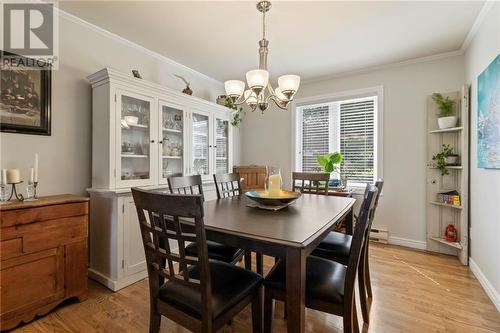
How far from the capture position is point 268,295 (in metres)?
1.36

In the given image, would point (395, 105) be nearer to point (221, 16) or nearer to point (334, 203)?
point (334, 203)

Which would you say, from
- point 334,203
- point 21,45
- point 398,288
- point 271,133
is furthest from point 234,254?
point 271,133

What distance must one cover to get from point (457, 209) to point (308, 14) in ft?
9.23

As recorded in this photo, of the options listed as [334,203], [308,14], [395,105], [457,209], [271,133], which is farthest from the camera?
[271,133]

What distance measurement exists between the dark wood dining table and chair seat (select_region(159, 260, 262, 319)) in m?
0.23

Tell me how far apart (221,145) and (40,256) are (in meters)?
2.47

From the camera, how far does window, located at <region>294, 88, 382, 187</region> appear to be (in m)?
3.54

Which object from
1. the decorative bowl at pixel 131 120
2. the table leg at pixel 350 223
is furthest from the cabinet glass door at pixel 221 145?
the table leg at pixel 350 223

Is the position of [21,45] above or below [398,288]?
above

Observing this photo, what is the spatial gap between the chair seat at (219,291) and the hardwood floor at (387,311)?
60cm

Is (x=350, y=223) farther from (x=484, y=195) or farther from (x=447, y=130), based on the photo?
(x=447, y=130)

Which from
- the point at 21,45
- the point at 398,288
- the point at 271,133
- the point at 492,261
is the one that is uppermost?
the point at 21,45

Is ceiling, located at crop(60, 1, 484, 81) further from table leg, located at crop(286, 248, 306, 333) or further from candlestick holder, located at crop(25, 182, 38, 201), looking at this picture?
table leg, located at crop(286, 248, 306, 333)

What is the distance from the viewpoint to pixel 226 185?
8.08ft
